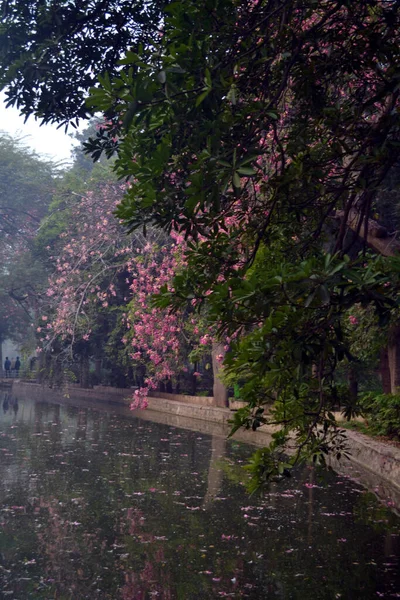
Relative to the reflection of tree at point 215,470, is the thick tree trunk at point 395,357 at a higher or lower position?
higher

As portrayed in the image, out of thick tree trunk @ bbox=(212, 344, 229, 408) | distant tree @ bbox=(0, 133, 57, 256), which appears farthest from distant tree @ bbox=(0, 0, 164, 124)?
distant tree @ bbox=(0, 133, 57, 256)

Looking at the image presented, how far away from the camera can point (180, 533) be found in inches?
354

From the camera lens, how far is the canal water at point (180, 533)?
688 cm

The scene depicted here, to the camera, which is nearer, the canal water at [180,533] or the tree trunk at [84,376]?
the canal water at [180,533]

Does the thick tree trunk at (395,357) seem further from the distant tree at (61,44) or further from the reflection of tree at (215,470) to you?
the distant tree at (61,44)

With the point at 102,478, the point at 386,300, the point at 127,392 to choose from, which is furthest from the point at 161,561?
the point at 127,392

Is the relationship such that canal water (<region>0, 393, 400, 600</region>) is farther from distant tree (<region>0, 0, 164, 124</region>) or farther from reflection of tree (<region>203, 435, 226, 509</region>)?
distant tree (<region>0, 0, 164, 124</region>)

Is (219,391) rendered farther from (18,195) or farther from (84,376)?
(18,195)

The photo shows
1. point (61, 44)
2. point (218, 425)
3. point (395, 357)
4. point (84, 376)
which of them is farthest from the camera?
point (84, 376)

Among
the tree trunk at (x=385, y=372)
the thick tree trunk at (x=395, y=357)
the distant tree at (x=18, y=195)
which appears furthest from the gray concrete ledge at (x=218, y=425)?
the distant tree at (x=18, y=195)

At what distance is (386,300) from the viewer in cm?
468

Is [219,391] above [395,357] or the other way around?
the other way around

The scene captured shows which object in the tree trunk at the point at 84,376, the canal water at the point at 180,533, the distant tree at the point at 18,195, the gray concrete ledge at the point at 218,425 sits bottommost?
the canal water at the point at 180,533

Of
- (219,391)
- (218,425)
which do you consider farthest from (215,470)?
(219,391)
